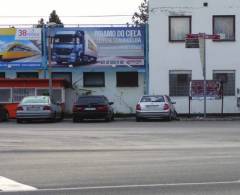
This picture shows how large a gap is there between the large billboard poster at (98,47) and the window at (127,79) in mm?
1033

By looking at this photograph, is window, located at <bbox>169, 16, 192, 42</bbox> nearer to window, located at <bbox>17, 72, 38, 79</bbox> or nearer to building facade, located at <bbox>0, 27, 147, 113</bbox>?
building facade, located at <bbox>0, 27, 147, 113</bbox>

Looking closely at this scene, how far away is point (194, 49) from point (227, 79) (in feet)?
9.30

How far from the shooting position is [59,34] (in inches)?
1656

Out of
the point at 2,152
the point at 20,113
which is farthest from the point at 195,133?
the point at 20,113

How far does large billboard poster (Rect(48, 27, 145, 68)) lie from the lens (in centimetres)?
4178

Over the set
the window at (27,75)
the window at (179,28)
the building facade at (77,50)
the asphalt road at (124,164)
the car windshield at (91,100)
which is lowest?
the asphalt road at (124,164)

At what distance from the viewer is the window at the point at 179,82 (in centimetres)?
4153

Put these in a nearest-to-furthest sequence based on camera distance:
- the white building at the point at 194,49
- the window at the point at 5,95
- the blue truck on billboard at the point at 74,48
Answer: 1. the window at the point at 5,95
2. the white building at the point at 194,49
3. the blue truck on billboard at the point at 74,48

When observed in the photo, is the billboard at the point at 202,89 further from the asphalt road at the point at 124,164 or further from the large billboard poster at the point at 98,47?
the asphalt road at the point at 124,164

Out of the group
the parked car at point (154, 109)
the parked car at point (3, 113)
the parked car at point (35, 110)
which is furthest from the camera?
the parked car at point (3, 113)

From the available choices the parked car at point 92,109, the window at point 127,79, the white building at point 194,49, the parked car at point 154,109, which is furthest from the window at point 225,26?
the parked car at point 92,109

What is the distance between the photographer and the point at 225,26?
41469 millimetres

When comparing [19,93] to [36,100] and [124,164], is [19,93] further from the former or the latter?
[124,164]

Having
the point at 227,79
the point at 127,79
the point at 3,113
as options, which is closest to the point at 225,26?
the point at 227,79
